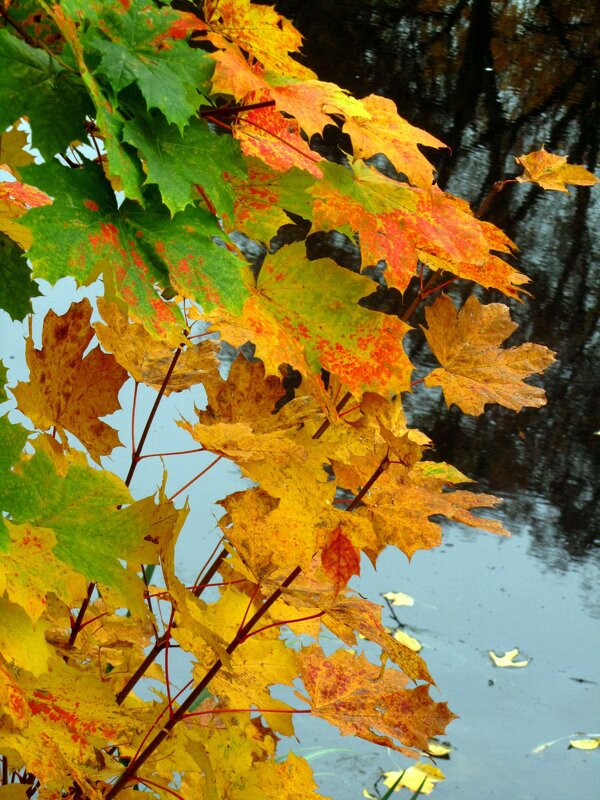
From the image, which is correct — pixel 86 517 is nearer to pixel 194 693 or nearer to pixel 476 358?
pixel 194 693

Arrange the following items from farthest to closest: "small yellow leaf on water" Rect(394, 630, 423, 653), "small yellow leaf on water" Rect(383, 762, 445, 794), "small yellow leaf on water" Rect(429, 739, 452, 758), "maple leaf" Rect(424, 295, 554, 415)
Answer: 1. "small yellow leaf on water" Rect(394, 630, 423, 653)
2. "small yellow leaf on water" Rect(429, 739, 452, 758)
3. "small yellow leaf on water" Rect(383, 762, 445, 794)
4. "maple leaf" Rect(424, 295, 554, 415)

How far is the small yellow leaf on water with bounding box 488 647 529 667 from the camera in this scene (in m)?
2.41

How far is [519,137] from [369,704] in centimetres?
566

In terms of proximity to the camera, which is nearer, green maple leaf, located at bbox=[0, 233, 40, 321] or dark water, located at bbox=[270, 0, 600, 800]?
green maple leaf, located at bbox=[0, 233, 40, 321]

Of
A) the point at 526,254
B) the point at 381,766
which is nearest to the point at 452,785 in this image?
the point at 381,766

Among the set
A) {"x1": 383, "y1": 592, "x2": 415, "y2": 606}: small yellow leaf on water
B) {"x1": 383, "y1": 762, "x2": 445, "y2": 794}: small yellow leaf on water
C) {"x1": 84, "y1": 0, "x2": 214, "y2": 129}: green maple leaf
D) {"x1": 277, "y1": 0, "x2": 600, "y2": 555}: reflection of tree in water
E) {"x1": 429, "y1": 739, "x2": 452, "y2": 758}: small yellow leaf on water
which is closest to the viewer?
{"x1": 84, "y1": 0, "x2": 214, "y2": 129}: green maple leaf

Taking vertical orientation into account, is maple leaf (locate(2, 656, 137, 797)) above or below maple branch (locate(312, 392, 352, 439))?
below

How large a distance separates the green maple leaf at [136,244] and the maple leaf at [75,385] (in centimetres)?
26

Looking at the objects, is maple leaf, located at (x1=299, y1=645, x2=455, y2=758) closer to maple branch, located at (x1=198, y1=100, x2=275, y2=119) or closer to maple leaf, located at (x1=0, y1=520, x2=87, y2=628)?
maple leaf, located at (x1=0, y1=520, x2=87, y2=628)

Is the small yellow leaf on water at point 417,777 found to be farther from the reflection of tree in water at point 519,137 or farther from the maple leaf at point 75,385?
the maple leaf at point 75,385

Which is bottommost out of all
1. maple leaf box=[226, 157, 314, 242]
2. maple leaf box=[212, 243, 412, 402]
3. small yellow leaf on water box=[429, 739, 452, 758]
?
small yellow leaf on water box=[429, 739, 452, 758]

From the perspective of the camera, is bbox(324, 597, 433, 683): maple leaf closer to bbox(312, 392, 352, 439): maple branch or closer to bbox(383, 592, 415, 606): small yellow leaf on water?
bbox(312, 392, 352, 439): maple branch

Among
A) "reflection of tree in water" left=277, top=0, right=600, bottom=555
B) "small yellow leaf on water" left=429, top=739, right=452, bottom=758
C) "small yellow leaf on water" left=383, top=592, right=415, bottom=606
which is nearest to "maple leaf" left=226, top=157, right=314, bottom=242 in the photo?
"small yellow leaf on water" left=429, top=739, right=452, bottom=758

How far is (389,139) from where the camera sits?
82 centimetres
